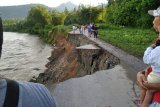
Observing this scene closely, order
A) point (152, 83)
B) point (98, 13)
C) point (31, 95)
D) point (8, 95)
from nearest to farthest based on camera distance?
point (8, 95) → point (31, 95) → point (152, 83) → point (98, 13)

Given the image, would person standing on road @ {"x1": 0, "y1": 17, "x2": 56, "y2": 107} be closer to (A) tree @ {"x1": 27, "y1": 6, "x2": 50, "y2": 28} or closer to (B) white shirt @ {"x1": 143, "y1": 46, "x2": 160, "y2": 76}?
(B) white shirt @ {"x1": 143, "y1": 46, "x2": 160, "y2": 76}

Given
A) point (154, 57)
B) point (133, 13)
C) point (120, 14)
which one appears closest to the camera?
point (154, 57)

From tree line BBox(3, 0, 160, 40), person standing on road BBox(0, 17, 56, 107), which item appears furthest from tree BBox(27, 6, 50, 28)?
person standing on road BBox(0, 17, 56, 107)

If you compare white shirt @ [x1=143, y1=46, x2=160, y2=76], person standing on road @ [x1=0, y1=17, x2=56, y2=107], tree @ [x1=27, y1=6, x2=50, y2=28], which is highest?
person standing on road @ [x1=0, y1=17, x2=56, y2=107]

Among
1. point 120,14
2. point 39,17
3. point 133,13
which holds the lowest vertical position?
point 39,17

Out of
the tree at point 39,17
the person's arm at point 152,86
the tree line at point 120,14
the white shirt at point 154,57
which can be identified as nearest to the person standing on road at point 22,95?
the white shirt at point 154,57

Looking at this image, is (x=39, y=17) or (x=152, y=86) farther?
(x=39, y=17)

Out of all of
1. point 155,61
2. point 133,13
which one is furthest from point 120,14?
point 155,61

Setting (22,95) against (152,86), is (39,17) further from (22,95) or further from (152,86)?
(22,95)

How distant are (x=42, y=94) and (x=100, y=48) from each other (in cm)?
1764

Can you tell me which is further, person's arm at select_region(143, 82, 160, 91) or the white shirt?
person's arm at select_region(143, 82, 160, 91)

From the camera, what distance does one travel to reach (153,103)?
4.12 m

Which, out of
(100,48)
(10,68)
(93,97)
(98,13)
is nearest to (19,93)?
(93,97)

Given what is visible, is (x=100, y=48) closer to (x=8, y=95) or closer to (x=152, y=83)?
(x=152, y=83)
